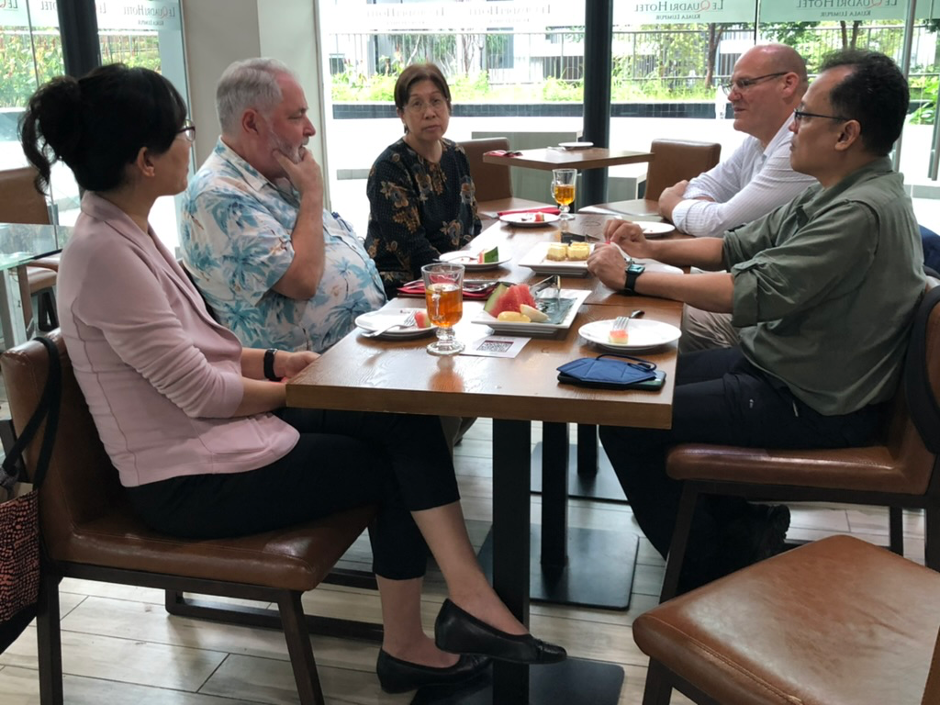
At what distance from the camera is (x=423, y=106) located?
3031mm

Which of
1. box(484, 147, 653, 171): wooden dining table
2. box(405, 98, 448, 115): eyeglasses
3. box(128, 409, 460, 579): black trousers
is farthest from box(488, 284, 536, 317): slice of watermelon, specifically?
box(484, 147, 653, 171): wooden dining table

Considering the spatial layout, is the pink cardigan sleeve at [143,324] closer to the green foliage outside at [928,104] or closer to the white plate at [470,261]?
the white plate at [470,261]

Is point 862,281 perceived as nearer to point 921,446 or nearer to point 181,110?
point 921,446

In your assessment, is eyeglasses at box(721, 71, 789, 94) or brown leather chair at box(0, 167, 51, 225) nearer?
eyeglasses at box(721, 71, 789, 94)

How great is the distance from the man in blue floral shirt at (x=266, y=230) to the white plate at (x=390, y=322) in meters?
0.22

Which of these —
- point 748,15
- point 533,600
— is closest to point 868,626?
point 533,600

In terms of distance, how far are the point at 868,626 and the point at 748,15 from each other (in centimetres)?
421

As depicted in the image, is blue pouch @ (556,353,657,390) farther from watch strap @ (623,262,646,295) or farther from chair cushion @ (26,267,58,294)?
chair cushion @ (26,267,58,294)

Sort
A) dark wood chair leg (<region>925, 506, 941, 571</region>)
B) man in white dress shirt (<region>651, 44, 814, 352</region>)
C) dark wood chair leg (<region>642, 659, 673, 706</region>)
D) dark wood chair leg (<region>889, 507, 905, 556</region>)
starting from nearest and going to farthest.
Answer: dark wood chair leg (<region>642, 659, 673, 706</region>), dark wood chair leg (<region>925, 506, 941, 571</region>), dark wood chair leg (<region>889, 507, 905, 556</region>), man in white dress shirt (<region>651, 44, 814, 352</region>)

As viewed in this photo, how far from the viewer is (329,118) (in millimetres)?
5680

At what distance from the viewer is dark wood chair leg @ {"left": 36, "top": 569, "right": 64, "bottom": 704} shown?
1706 mm

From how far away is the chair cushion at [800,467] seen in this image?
1.88m

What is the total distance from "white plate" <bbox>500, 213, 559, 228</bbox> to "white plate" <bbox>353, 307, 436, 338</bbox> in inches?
43.3

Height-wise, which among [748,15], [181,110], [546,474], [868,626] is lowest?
[546,474]
